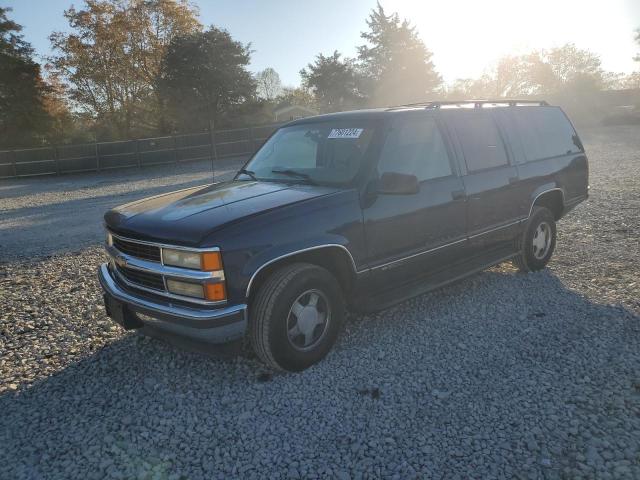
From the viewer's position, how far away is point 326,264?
372 centimetres

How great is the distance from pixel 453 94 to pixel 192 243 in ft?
147

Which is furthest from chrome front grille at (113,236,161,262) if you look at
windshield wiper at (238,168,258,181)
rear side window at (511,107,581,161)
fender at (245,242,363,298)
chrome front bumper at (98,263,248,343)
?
rear side window at (511,107,581,161)

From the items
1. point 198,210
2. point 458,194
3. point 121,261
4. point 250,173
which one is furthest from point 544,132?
point 121,261

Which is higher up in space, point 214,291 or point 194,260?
point 194,260

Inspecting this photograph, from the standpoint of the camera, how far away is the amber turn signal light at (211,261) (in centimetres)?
305

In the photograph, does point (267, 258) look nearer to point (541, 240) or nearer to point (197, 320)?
point (197, 320)

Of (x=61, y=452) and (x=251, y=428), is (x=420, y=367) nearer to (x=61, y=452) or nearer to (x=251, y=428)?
(x=251, y=428)

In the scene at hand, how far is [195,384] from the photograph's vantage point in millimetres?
3520

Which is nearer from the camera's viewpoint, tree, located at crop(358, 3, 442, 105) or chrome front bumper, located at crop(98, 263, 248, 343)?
chrome front bumper, located at crop(98, 263, 248, 343)

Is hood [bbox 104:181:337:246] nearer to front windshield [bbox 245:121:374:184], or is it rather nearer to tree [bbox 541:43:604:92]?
front windshield [bbox 245:121:374:184]

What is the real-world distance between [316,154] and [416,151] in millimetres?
878

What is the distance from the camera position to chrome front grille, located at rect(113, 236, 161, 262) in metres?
3.32

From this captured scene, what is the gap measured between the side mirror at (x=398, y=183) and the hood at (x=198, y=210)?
16.5 inches

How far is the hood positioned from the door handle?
1.30m
